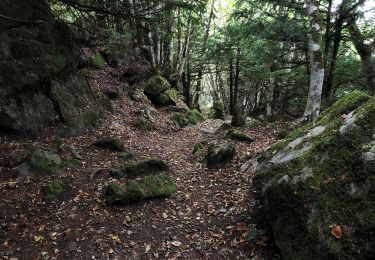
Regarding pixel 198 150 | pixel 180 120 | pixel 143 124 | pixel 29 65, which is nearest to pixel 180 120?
pixel 180 120

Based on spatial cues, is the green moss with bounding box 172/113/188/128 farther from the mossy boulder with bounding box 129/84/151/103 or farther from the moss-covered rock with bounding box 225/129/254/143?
the moss-covered rock with bounding box 225/129/254/143

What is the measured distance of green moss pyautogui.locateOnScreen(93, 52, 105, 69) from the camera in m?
14.3

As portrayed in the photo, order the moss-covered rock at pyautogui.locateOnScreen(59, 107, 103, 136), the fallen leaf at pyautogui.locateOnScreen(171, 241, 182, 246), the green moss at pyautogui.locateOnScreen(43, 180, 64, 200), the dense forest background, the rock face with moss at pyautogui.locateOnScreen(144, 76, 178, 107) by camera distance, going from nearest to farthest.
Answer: the fallen leaf at pyautogui.locateOnScreen(171, 241, 182, 246), the green moss at pyautogui.locateOnScreen(43, 180, 64, 200), the dense forest background, the moss-covered rock at pyautogui.locateOnScreen(59, 107, 103, 136), the rock face with moss at pyautogui.locateOnScreen(144, 76, 178, 107)

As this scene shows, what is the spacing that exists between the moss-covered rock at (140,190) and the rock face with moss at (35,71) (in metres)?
3.63

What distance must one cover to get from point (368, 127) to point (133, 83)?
12074 millimetres

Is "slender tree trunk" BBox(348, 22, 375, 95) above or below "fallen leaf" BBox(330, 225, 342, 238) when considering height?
above

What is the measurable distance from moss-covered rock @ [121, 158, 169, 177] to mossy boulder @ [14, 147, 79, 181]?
1459mm

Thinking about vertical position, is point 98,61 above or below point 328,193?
above

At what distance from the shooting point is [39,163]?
6.70 m

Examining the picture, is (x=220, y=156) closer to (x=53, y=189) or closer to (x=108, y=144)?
(x=108, y=144)

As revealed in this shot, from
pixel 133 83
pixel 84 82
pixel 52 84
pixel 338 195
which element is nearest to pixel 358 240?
pixel 338 195

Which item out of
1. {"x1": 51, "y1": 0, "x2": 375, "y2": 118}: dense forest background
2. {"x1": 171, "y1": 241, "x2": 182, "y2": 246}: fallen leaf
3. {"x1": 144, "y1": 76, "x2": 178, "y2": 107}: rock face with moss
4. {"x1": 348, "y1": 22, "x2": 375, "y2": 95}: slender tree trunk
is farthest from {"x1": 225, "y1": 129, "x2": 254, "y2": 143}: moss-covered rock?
{"x1": 144, "y1": 76, "x2": 178, "y2": 107}: rock face with moss

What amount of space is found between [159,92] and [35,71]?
7.35m

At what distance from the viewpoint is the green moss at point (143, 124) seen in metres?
11.1
